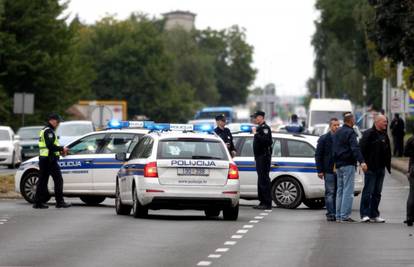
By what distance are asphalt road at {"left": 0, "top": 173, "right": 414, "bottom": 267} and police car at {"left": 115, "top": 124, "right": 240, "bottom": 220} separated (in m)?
0.34

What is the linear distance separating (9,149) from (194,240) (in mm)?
31640

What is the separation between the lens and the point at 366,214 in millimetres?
22031

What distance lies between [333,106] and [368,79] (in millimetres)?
23528

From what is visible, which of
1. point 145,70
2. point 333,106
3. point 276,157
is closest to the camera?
point 276,157

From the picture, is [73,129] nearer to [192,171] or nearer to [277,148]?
[277,148]

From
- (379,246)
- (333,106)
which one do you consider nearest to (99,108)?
(333,106)

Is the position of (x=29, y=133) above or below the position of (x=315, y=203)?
above

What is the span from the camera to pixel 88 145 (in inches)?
1037

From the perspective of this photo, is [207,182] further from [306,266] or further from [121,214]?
[306,266]

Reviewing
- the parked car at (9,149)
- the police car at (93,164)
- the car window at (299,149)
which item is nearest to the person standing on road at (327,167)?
the car window at (299,149)

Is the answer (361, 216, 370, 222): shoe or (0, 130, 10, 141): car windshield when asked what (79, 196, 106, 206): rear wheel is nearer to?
(361, 216, 370, 222): shoe

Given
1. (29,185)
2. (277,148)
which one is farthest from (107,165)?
(277,148)

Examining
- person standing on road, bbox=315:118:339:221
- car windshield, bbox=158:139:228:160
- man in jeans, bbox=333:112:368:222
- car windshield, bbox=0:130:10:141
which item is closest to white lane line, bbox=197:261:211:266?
car windshield, bbox=158:139:228:160

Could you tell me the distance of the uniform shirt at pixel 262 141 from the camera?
81.3 ft
